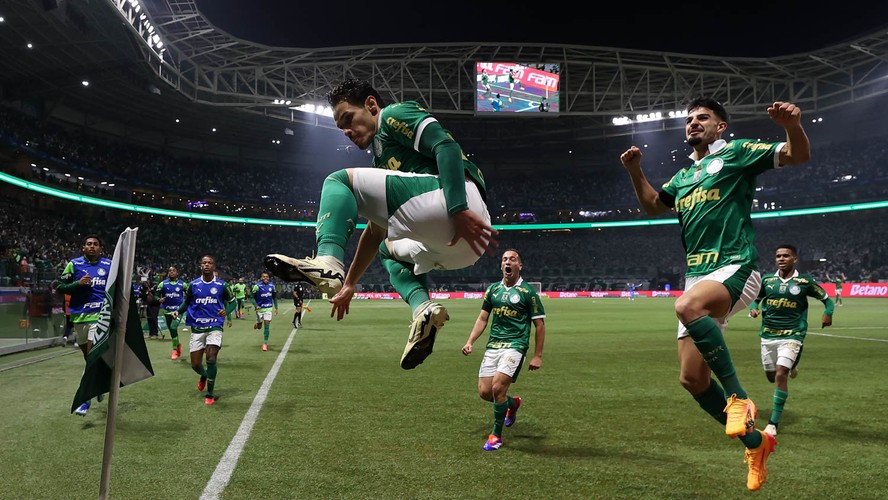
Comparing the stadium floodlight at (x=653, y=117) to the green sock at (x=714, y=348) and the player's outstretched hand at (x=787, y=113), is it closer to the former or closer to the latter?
the player's outstretched hand at (x=787, y=113)

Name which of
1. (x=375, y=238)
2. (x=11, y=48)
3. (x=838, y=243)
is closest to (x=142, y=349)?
(x=375, y=238)

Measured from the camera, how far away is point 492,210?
69.4 meters

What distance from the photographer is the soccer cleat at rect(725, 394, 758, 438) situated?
4242mm

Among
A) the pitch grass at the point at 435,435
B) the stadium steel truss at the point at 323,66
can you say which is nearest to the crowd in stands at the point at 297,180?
the stadium steel truss at the point at 323,66

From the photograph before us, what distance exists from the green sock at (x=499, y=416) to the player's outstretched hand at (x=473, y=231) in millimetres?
4449

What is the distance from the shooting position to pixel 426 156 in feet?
12.3

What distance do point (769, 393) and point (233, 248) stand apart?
56.0m

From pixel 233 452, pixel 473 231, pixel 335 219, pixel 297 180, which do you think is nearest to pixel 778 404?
pixel 473 231

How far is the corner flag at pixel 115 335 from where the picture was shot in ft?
12.0

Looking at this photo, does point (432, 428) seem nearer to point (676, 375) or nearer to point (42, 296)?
point (676, 375)

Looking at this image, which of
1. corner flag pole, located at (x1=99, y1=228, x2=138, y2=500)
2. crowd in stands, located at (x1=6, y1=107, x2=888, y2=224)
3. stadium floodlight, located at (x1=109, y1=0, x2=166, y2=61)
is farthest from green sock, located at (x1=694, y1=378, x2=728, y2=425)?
crowd in stands, located at (x1=6, y1=107, x2=888, y2=224)

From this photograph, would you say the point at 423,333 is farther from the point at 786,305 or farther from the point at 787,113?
the point at 786,305

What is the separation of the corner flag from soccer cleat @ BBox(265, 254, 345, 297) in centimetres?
98

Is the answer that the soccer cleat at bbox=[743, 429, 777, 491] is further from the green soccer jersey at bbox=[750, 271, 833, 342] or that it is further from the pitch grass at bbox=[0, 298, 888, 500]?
the green soccer jersey at bbox=[750, 271, 833, 342]
